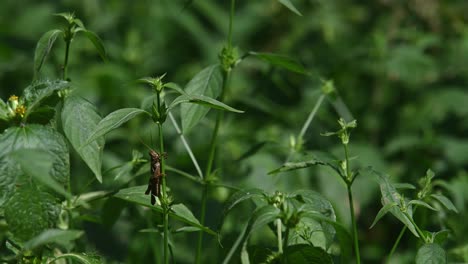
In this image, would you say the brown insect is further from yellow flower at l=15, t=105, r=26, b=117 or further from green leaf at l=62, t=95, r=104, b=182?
yellow flower at l=15, t=105, r=26, b=117

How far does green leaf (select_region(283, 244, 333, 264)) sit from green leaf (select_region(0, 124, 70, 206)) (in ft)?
1.60

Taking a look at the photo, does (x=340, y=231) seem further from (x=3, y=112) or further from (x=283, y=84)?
(x=283, y=84)

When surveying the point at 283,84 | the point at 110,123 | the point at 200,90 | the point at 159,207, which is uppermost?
the point at 283,84

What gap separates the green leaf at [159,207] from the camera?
5.13 ft

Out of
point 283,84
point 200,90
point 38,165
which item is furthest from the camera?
point 283,84

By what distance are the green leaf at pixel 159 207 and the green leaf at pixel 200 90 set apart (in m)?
0.20

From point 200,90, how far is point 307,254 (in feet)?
1.64

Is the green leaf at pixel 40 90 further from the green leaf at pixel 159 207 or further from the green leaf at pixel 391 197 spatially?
the green leaf at pixel 391 197

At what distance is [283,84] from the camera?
9.09 ft

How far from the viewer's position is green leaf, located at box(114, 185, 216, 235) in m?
1.56

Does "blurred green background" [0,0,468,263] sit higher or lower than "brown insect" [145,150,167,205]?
higher

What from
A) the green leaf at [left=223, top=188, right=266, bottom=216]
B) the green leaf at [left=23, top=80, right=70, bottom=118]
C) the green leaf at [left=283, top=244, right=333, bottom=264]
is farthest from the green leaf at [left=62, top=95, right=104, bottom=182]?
the green leaf at [left=283, top=244, right=333, bottom=264]

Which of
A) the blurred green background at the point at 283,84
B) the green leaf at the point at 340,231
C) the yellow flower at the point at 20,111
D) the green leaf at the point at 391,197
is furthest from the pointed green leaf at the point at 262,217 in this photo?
the blurred green background at the point at 283,84

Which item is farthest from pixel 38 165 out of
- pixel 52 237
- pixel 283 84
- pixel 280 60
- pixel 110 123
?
pixel 283 84
